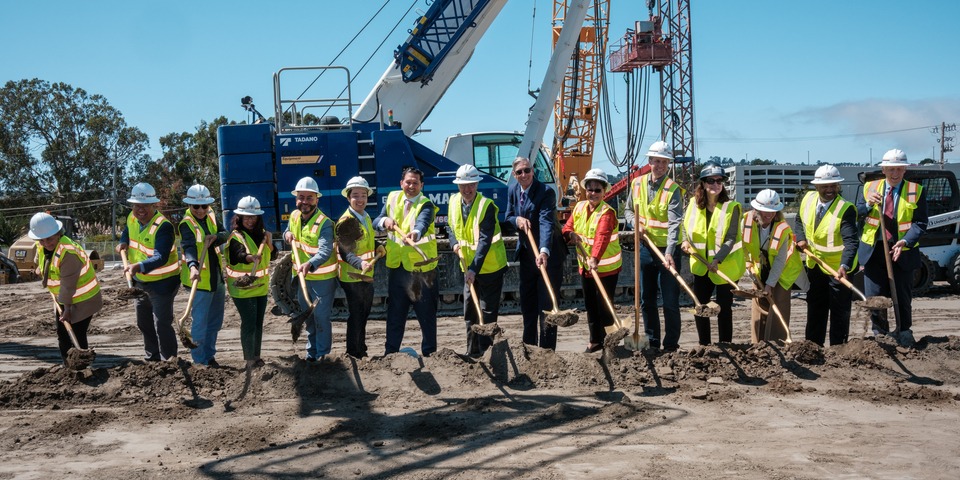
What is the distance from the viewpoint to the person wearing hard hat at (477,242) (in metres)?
6.93

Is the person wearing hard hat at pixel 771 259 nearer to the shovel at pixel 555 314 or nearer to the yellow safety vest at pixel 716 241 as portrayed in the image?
the yellow safety vest at pixel 716 241

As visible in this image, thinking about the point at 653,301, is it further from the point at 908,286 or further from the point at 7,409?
the point at 7,409

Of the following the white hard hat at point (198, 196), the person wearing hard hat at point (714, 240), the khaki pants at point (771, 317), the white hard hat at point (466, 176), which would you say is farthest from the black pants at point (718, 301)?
the white hard hat at point (198, 196)

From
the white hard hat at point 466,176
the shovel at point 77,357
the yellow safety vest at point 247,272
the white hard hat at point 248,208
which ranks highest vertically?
the white hard hat at point 466,176

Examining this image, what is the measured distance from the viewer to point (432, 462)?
4.77 metres

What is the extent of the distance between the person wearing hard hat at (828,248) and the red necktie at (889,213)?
486mm

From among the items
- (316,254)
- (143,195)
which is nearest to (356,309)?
(316,254)

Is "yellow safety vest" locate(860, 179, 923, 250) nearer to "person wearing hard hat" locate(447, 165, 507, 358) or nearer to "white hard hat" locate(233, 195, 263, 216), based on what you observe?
"person wearing hard hat" locate(447, 165, 507, 358)

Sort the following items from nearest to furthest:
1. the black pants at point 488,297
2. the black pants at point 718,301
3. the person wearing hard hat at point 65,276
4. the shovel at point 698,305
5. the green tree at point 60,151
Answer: the shovel at point 698,305 → the person wearing hard hat at point 65,276 → the black pants at point 488,297 → the black pants at point 718,301 → the green tree at point 60,151

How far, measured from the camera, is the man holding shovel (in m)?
6.94

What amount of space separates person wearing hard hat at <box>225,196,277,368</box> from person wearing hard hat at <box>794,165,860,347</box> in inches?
186

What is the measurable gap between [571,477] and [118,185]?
47573 mm

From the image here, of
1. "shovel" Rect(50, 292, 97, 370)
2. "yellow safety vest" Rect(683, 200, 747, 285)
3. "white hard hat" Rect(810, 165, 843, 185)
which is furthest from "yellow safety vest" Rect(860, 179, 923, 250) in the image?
"shovel" Rect(50, 292, 97, 370)

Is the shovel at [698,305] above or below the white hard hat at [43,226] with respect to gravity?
below
